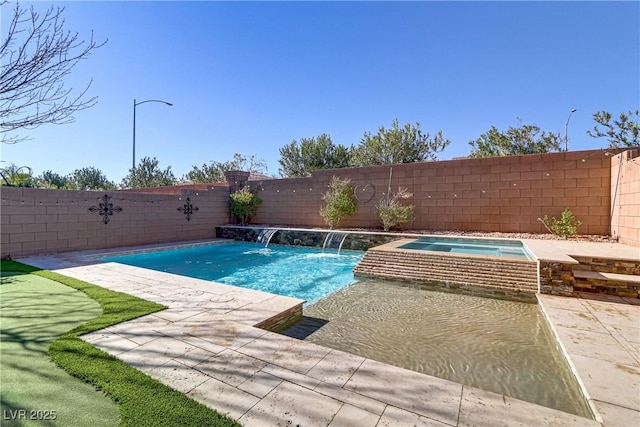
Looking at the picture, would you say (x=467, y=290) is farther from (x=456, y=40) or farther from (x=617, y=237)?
(x=456, y=40)

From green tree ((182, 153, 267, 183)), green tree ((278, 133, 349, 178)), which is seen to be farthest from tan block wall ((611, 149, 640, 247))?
green tree ((182, 153, 267, 183))

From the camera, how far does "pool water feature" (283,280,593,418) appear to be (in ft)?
8.99

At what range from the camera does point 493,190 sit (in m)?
9.98

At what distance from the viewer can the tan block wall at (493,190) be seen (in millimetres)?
8594

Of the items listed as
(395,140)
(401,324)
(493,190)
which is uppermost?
(395,140)

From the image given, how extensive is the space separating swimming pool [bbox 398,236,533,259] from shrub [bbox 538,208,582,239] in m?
1.60

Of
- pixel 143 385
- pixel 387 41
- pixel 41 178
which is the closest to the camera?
pixel 143 385

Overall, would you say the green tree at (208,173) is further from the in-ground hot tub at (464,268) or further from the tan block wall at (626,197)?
the tan block wall at (626,197)

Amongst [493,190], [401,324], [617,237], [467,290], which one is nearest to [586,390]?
[401,324]

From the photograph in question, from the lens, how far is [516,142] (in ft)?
65.2

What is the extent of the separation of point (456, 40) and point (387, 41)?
2.35 m

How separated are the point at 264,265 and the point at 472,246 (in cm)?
582

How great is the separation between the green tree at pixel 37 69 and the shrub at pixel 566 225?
11.3 meters

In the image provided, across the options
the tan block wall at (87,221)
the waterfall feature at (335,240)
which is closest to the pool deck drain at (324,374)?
the waterfall feature at (335,240)
